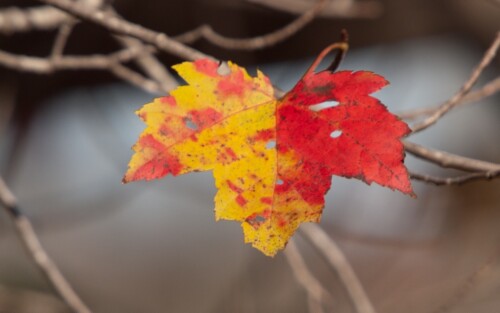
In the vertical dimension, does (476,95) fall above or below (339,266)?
above

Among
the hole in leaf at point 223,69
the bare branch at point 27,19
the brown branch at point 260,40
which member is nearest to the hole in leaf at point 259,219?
the hole in leaf at point 223,69

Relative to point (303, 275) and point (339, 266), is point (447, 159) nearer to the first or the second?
point (339, 266)

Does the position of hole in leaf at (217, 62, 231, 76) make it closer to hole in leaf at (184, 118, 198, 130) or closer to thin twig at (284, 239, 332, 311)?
hole in leaf at (184, 118, 198, 130)

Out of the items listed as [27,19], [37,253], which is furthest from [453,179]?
[27,19]

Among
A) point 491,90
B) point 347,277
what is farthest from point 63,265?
point 491,90

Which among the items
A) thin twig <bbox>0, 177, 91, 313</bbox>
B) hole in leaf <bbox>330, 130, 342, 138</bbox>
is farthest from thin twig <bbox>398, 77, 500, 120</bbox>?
thin twig <bbox>0, 177, 91, 313</bbox>

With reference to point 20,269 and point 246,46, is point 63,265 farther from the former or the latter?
point 246,46
